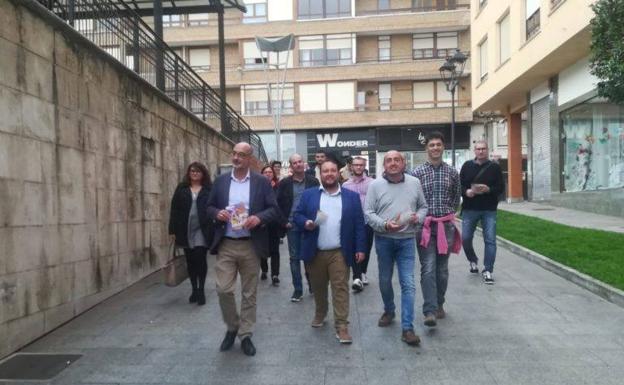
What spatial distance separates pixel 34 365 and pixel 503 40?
74.3 ft

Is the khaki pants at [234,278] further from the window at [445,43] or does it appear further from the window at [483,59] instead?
the window at [445,43]

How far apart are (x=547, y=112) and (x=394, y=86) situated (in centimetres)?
1966

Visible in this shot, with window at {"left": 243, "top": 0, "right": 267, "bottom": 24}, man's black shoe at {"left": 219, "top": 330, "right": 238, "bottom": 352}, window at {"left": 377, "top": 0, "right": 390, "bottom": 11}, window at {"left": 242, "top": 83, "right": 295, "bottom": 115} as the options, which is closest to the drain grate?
man's black shoe at {"left": 219, "top": 330, "right": 238, "bottom": 352}

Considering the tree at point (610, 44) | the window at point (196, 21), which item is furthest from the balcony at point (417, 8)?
the tree at point (610, 44)

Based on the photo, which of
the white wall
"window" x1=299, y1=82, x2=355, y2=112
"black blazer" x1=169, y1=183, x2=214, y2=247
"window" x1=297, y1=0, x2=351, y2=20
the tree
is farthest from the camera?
"window" x1=297, y1=0, x2=351, y2=20

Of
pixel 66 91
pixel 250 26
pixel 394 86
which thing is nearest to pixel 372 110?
pixel 394 86

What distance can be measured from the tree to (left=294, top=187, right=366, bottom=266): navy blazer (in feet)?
16.6

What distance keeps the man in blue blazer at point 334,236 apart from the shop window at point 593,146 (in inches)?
516

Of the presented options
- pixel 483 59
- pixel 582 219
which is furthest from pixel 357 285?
pixel 483 59

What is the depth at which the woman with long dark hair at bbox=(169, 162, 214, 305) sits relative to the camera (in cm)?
704

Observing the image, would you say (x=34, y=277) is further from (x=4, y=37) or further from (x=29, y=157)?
(x=4, y=37)

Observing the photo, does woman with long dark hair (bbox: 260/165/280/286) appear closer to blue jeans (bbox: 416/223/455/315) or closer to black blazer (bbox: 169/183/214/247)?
black blazer (bbox: 169/183/214/247)

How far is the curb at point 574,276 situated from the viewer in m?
6.87

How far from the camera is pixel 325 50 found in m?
39.9
